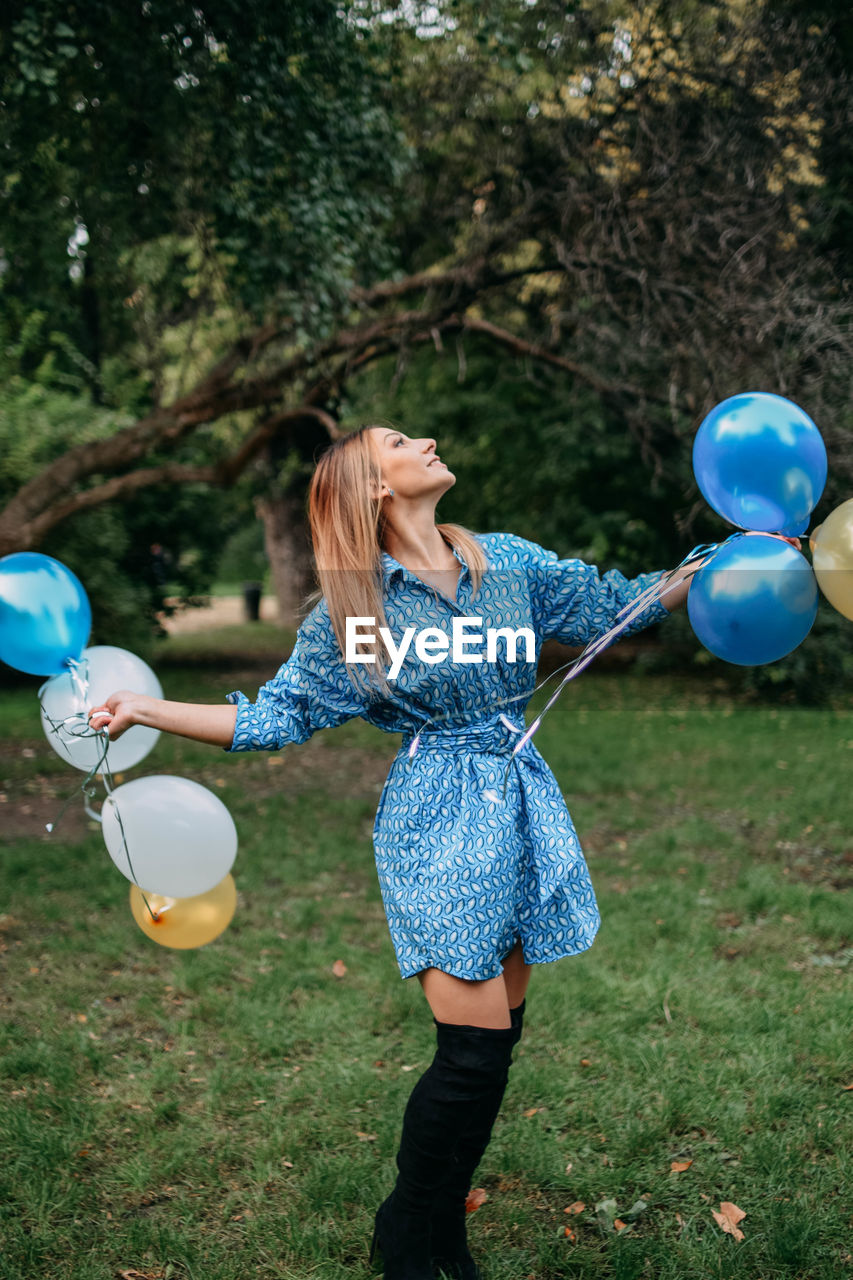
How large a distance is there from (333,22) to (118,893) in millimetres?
4886

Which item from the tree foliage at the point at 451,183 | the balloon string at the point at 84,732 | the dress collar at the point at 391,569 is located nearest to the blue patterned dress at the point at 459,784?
the dress collar at the point at 391,569

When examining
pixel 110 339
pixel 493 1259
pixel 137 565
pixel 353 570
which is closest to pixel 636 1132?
pixel 493 1259

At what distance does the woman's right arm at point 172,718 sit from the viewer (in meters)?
2.27

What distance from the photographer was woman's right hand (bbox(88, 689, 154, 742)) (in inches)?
89.3

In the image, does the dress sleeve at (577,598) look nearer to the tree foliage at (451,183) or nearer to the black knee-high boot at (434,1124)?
the black knee-high boot at (434,1124)

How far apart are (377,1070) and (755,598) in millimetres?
2169

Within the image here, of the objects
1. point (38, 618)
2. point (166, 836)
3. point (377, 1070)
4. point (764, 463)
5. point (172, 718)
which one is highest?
point (764, 463)

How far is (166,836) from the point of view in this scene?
2.52 metres

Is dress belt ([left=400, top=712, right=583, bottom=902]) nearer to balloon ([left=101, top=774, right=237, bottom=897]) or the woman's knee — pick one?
the woman's knee

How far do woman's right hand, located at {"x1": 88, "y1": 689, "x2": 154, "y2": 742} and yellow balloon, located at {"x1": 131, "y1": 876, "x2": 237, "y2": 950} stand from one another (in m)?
0.64

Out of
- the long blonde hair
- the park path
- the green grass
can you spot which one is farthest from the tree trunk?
the long blonde hair

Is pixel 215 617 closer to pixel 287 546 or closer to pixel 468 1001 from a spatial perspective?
pixel 287 546

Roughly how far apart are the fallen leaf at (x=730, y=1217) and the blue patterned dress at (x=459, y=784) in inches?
38.3

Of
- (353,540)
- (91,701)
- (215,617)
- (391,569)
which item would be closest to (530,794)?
(391,569)
